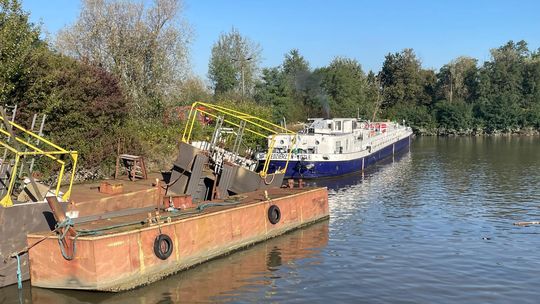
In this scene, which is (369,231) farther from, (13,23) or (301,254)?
(13,23)

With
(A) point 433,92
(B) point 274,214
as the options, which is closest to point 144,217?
(B) point 274,214

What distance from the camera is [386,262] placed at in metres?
15.4

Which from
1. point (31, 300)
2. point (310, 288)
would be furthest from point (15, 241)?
point (310, 288)

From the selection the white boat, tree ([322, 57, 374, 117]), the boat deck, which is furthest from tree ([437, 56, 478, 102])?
the boat deck

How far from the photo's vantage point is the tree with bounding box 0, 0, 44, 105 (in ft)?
61.8

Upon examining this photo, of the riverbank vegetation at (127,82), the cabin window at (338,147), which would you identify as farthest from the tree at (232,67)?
the cabin window at (338,147)

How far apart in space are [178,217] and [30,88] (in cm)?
1027

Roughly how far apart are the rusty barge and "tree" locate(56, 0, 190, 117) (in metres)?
17.5

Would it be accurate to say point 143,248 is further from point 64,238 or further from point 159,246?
point 64,238

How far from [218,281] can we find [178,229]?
1799mm

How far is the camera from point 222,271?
14344 mm

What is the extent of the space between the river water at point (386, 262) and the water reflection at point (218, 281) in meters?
0.03

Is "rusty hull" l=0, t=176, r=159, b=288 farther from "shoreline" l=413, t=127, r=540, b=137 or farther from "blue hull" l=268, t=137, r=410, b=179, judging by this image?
"shoreline" l=413, t=127, r=540, b=137

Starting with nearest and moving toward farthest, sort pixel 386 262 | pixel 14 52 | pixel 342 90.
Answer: pixel 386 262 < pixel 14 52 < pixel 342 90
